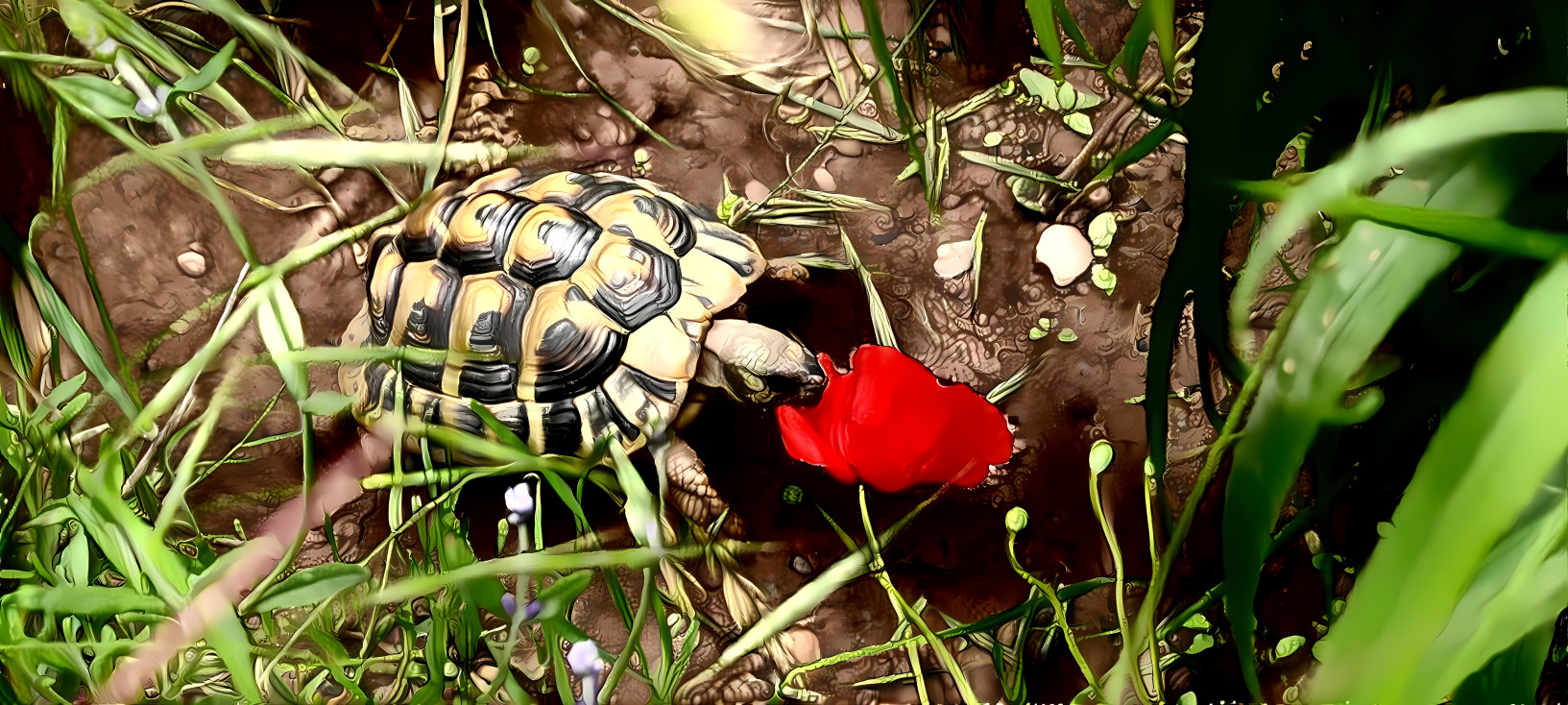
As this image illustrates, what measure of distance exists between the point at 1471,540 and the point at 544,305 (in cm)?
54

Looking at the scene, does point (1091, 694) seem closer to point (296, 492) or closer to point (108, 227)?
point (296, 492)

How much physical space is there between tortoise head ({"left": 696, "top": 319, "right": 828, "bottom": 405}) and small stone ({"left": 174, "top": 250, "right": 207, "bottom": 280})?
1.48 feet

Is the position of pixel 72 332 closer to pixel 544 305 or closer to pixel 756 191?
pixel 544 305

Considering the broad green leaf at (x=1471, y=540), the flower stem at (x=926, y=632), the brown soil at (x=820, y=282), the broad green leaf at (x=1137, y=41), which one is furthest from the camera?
the brown soil at (x=820, y=282)

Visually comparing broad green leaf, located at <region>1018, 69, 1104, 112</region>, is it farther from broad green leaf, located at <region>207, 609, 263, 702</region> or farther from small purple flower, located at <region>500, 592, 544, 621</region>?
broad green leaf, located at <region>207, 609, 263, 702</region>

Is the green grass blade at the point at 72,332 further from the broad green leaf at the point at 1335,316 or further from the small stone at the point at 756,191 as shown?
the broad green leaf at the point at 1335,316

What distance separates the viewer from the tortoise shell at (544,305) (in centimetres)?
55

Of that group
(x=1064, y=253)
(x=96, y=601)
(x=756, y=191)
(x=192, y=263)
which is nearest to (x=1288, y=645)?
(x=1064, y=253)

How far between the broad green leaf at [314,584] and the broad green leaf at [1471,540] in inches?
15.7

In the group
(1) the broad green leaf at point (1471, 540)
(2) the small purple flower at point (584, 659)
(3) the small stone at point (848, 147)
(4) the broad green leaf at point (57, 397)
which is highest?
(3) the small stone at point (848, 147)

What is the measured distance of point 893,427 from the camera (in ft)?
1.39

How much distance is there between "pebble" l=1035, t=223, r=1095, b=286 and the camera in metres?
0.57

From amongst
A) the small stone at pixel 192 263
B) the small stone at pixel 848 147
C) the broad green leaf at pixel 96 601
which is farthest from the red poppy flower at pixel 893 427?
the small stone at pixel 192 263

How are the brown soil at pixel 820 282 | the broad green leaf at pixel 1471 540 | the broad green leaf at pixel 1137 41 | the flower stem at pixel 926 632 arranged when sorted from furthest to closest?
1. the brown soil at pixel 820 282
2. the flower stem at pixel 926 632
3. the broad green leaf at pixel 1137 41
4. the broad green leaf at pixel 1471 540
